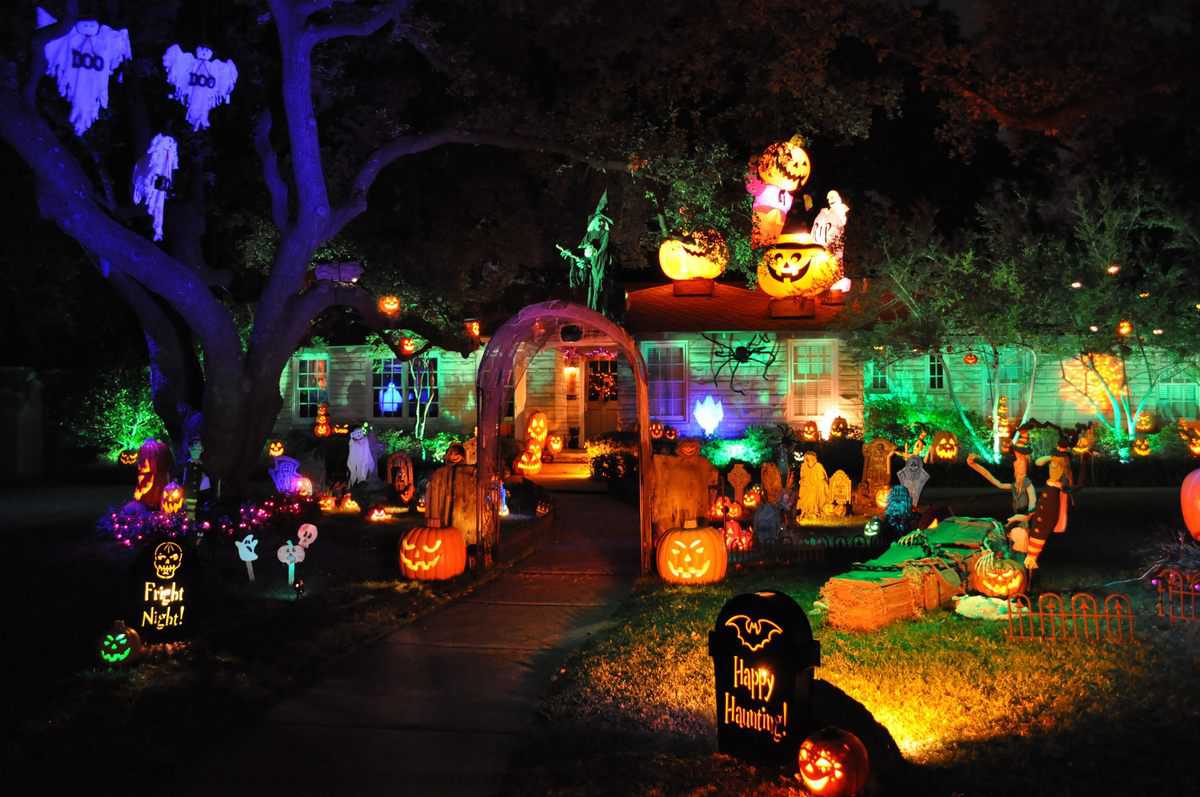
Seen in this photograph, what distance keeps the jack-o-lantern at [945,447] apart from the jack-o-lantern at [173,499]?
1491 centimetres

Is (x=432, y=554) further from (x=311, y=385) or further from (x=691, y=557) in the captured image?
(x=311, y=385)

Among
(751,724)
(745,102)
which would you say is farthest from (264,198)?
(751,724)

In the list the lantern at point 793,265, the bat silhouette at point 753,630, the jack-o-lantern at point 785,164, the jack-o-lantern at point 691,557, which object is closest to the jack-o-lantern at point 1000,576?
the jack-o-lantern at point 691,557

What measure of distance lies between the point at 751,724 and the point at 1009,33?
755cm

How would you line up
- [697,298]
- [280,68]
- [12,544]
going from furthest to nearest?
1. [697,298]
2. [280,68]
3. [12,544]

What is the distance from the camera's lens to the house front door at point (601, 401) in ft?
83.6

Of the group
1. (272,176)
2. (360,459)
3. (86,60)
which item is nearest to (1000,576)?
(86,60)

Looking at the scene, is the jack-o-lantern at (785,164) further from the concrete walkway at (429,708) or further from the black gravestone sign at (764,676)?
the black gravestone sign at (764,676)

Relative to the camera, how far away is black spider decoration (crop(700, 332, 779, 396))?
23.8m

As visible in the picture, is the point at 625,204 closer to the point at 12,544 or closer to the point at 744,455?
the point at 744,455

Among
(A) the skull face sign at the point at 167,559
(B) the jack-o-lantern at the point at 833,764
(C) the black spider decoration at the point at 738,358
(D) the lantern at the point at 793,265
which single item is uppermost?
(D) the lantern at the point at 793,265

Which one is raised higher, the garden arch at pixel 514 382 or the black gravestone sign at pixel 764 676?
the garden arch at pixel 514 382

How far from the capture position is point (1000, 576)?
342 inches

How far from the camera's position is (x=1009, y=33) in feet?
31.8
